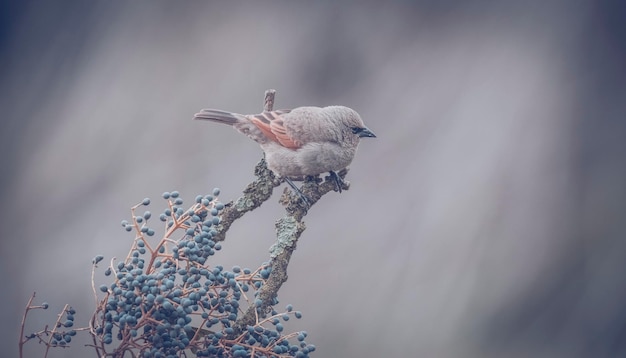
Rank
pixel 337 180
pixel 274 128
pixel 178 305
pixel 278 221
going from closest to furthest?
pixel 178 305 → pixel 278 221 → pixel 337 180 → pixel 274 128

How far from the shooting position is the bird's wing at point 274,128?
2102 millimetres

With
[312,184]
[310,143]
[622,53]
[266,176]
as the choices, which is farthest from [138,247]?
[622,53]

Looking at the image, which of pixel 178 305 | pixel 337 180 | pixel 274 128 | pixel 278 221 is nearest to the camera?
pixel 178 305

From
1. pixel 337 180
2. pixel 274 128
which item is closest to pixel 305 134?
pixel 274 128

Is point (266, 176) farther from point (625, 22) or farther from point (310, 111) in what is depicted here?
point (625, 22)

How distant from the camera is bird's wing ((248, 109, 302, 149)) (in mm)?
2102

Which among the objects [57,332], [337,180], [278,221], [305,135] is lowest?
[57,332]

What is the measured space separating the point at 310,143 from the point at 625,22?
1.86m

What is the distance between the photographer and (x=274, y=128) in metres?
2.15

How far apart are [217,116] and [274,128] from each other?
219mm

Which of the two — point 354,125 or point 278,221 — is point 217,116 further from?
point 278,221

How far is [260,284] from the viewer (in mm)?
1508

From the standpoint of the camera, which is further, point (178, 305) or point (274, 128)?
point (274, 128)

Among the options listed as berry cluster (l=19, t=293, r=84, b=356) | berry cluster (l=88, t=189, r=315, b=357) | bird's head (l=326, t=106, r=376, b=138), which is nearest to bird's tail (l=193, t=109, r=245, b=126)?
bird's head (l=326, t=106, r=376, b=138)
